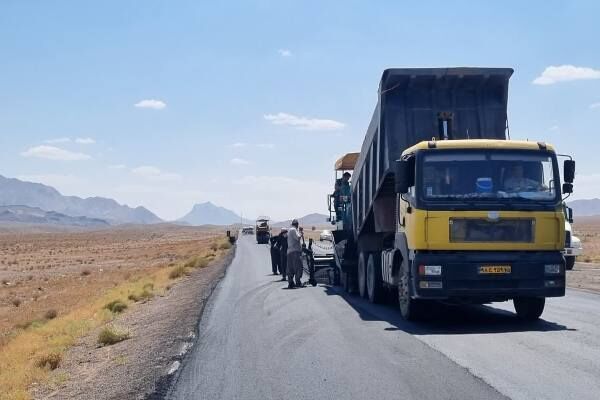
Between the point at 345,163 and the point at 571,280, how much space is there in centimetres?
875

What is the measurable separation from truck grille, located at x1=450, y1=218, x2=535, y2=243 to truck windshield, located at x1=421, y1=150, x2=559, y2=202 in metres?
0.36

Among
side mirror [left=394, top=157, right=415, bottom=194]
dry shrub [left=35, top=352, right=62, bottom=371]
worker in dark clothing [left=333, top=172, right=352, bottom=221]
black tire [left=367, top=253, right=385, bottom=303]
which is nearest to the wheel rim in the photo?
side mirror [left=394, top=157, right=415, bottom=194]

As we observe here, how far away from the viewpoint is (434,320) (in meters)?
13.9

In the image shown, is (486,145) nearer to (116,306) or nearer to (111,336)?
(111,336)

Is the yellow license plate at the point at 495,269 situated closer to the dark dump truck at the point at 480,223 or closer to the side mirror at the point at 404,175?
the dark dump truck at the point at 480,223

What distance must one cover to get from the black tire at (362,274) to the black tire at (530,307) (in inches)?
187

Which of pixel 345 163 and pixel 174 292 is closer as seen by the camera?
pixel 345 163

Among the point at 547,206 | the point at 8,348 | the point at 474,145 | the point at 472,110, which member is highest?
the point at 472,110

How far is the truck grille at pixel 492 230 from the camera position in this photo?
40.4 ft

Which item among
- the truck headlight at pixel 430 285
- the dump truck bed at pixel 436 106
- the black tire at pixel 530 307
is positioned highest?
the dump truck bed at pixel 436 106

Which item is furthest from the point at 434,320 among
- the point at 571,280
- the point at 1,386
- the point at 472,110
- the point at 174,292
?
the point at 174,292

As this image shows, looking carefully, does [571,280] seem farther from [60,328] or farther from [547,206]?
[60,328]

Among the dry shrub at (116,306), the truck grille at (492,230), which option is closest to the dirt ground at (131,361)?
the dry shrub at (116,306)

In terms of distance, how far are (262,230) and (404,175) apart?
216ft
